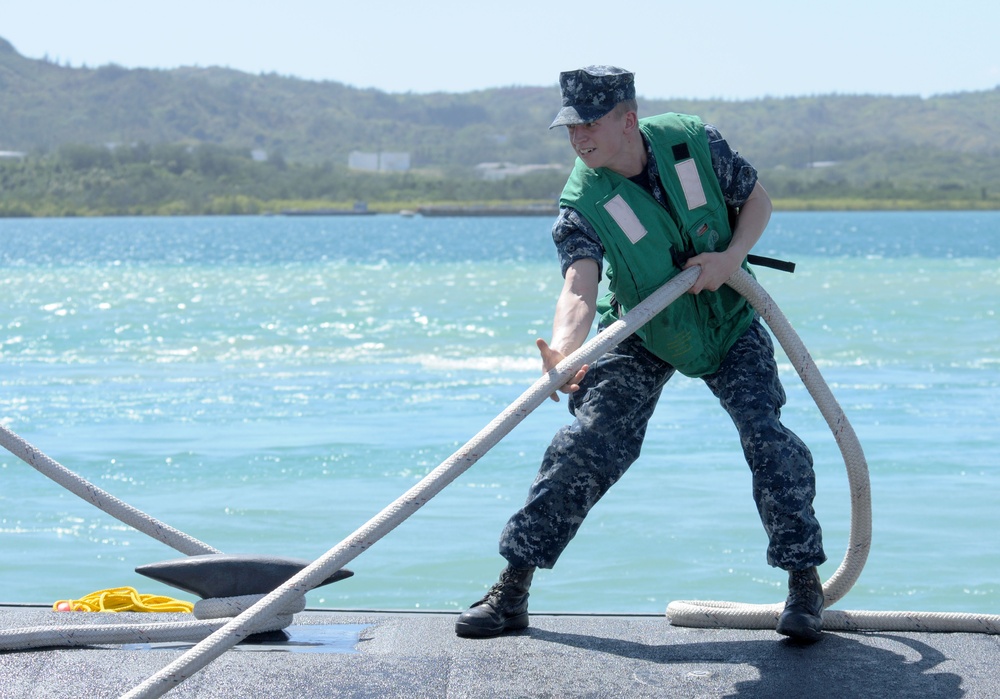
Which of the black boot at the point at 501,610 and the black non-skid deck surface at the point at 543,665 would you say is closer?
the black non-skid deck surface at the point at 543,665

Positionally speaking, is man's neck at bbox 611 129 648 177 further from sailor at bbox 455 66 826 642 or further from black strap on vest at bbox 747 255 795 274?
black strap on vest at bbox 747 255 795 274

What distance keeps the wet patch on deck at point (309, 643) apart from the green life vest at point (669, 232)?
3.72 feet

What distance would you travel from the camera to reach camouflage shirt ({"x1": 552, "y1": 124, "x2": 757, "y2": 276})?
364 cm

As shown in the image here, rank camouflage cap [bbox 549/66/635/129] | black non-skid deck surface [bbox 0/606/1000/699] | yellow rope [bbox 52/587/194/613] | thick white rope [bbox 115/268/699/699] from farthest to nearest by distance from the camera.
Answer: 1. yellow rope [bbox 52/587/194/613]
2. camouflage cap [bbox 549/66/635/129]
3. black non-skid deck surface [bbox 0/606/1000/699]
4. thick white rope [bbox 115/268/699/699]

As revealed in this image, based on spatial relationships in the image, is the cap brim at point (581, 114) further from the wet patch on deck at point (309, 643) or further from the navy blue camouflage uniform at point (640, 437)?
the wet patch on deck at point (309, 643)

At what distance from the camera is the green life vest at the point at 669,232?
3.64m

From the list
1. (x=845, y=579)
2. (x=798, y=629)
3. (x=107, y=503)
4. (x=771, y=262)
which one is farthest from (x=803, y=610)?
(x=107, y=503)

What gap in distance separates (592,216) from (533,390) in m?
0.56

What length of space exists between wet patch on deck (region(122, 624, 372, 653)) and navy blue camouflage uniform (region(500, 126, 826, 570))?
489mm

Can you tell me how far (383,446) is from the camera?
32.6 feet

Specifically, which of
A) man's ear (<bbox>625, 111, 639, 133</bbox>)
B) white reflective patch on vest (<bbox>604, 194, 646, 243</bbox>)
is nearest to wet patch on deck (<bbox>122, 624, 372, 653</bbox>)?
white reflective patch on vest (<bbox>604, 194, 646, 243</bbox>)

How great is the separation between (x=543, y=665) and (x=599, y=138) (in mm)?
1332

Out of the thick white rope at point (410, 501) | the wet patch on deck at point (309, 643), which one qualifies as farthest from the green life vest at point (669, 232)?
the wet patch on deck at point (309, 643)

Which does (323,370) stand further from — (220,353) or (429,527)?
(429,527)
